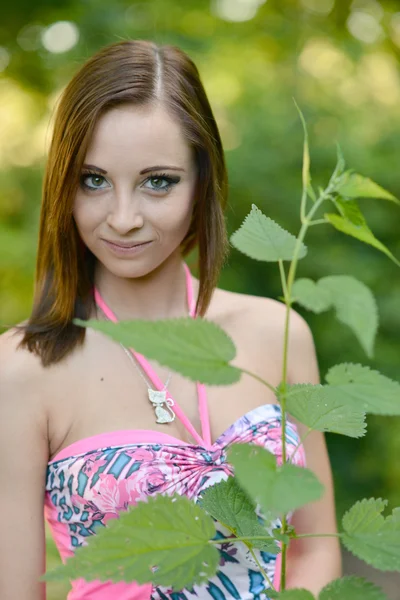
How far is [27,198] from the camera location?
419cm

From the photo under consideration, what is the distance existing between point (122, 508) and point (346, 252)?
2.46 meters

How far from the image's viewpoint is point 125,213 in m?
1.58

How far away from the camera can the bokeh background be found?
3906 millimetres

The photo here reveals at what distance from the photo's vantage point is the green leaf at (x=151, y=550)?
0.69m

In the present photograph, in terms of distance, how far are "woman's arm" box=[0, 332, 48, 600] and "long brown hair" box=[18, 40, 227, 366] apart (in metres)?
0.11

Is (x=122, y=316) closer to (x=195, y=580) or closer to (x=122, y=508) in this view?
(x=122, y=508)

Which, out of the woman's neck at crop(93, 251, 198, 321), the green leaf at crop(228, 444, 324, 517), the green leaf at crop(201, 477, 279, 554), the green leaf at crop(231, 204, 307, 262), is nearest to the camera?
the green leaf at crop(228, 444, 324, 517)

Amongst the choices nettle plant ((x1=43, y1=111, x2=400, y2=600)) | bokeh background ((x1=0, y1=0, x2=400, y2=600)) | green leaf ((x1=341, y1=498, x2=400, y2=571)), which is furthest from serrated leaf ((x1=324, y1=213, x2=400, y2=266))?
bokeh background ((x1=0, y1=0, x2=400, y2=600))

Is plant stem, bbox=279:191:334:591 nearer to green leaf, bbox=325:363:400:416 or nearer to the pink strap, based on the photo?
green leaf, bbox=325:363:400:416

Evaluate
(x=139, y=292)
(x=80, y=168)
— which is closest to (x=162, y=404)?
(x=139, y=292)

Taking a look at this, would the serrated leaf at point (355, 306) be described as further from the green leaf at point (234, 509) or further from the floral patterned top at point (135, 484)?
the floral patterned top at point (135, 484)

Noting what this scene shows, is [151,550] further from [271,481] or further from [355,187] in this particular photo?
[355,187]

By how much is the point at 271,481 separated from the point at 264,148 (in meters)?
3.50

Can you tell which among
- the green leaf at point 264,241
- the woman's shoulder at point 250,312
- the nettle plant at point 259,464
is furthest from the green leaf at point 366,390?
the woman's shoulder at point 250,312
